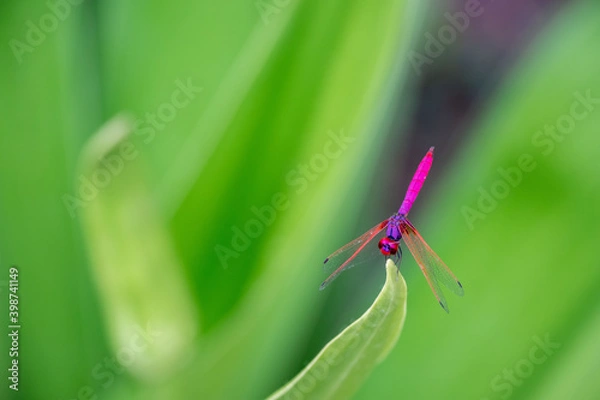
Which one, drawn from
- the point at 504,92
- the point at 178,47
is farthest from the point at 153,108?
the point at 504,92

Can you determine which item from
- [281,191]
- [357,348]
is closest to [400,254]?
[281,191]

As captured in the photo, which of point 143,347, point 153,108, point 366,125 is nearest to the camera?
point 143,347

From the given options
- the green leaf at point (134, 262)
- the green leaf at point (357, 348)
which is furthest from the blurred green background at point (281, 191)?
the green leaf at point (357, 348)

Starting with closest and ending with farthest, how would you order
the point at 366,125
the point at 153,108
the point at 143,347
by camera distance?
1. the point at 143,347
2. the point at 366,125
3. the point at 153,108

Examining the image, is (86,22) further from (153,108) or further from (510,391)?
(510,391)

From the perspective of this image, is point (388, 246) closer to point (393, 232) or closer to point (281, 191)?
point (393, 232)

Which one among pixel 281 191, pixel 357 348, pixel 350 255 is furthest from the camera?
pixel 350 255

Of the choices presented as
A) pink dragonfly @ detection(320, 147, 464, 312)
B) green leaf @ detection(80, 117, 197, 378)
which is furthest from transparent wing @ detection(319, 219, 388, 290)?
green leaf @ detection(80, 117, 197, 378)
